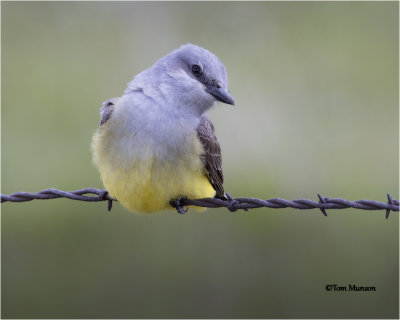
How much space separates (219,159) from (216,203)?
71 centimetres

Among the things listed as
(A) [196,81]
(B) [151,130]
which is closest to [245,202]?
(B) [151,130]

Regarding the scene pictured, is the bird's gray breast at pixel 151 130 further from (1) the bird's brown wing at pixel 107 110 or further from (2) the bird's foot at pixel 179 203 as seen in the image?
(2) the bird's foot at pixel 179 203

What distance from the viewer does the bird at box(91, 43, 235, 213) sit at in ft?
13.7

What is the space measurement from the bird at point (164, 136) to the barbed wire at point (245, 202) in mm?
128

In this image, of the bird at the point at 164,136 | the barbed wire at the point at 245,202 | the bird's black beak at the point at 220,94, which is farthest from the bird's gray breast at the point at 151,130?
the barbed wire at the point at 245,202

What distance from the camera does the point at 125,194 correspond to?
4223 mm

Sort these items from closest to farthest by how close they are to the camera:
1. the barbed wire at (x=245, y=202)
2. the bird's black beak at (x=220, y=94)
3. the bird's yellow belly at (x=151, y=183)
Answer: the barbed wire at (x=245, y=202), the bird's yellow belly at (x=151, y=183), the bird's black beak at (x=220, y=94)

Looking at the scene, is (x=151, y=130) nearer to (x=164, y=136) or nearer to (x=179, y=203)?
(x=164, y=136)

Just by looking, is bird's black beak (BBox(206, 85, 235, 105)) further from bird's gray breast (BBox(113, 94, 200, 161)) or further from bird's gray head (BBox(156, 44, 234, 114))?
bird's gray breast (BBox(113, 94, 200, 161))

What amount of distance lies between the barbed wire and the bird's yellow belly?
0.39ft

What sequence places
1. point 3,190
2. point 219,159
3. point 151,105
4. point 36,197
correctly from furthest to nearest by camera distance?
1. point 3,190
2. point 219,159
3. point 151,105
4. point 36,197

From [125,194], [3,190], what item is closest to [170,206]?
[125,194]

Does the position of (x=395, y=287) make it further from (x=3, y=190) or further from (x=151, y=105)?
(x=3, y=190)

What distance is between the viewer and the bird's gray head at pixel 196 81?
436 cm
